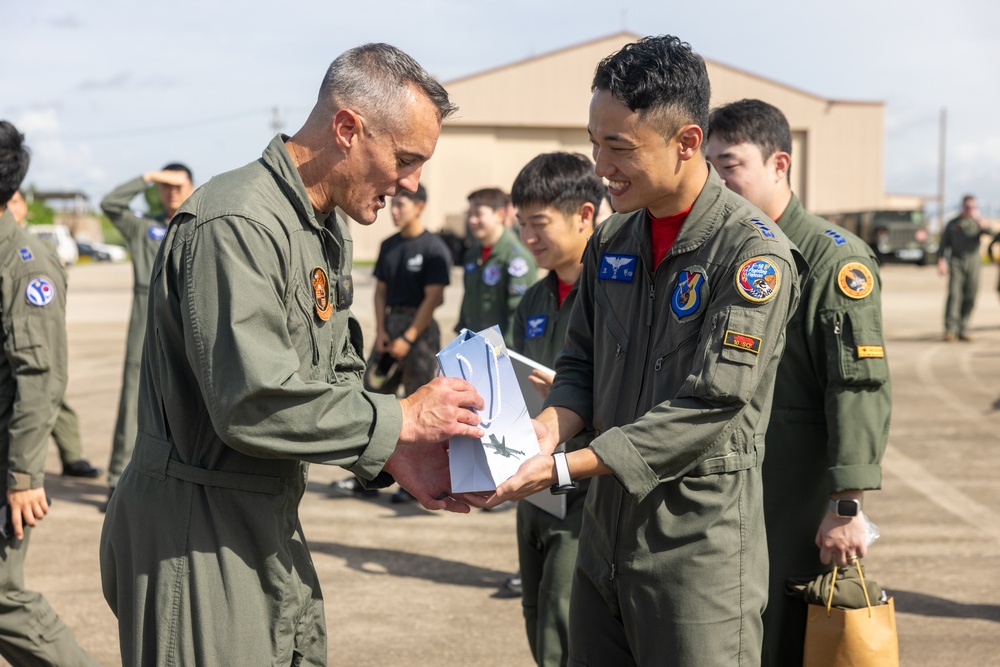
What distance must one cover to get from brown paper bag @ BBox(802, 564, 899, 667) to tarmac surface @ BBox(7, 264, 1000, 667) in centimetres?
177

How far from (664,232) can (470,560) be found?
3.91 meters

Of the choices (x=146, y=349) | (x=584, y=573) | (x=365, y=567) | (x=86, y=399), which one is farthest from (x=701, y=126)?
(x=86, y=399)

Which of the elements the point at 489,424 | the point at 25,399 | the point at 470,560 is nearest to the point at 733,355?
the point at 489,424

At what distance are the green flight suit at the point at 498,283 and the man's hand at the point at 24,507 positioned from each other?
3.52 metres

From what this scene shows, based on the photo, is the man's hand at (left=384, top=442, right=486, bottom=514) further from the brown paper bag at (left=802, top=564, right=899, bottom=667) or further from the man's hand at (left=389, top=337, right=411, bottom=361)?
the man's hand at (left=389, top=337, right=411, bottom=361)

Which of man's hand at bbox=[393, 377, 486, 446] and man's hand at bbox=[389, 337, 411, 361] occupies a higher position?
man's hand at bbox=[393, 377, 486, 446]

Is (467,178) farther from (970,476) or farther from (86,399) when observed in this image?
(970,476)

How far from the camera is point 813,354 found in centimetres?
338

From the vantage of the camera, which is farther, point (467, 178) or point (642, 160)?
point (467, 178)

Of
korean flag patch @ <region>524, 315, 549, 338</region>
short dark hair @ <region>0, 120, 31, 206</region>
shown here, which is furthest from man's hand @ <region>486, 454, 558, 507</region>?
short dark hair @ <region>0, 120, 31, 206</region>

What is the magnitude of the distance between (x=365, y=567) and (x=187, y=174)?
327 centimetres

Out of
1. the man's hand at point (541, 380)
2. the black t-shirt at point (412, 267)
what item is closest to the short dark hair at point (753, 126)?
the man's hand at point (541, 380)

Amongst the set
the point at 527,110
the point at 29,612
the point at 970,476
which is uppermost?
the point at 527,110

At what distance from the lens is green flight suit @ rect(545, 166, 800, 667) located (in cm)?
252
